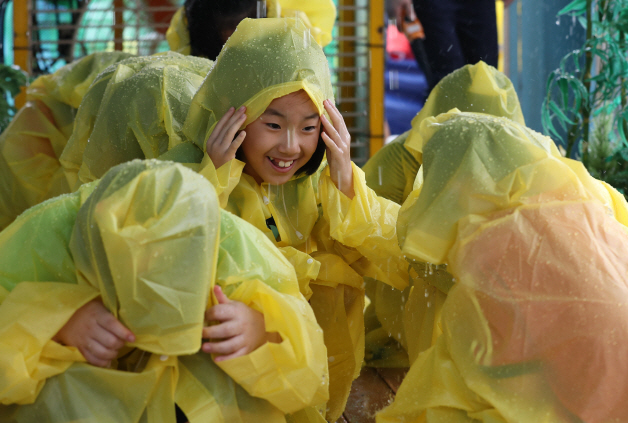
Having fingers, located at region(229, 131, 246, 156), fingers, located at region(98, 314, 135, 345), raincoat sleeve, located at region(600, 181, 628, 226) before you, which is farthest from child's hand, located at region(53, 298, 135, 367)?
raincoat sleeve, located at region(600, 181, 628, 226)

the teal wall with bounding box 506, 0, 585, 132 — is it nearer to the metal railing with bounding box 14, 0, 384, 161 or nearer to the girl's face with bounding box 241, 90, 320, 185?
the metal railing with bounding box 14, 0, 384, 161

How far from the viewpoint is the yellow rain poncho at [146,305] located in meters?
1.12

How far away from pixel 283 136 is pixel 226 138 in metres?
0.14

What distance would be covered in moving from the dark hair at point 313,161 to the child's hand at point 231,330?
662 millimetres

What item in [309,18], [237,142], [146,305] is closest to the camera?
[146,305]

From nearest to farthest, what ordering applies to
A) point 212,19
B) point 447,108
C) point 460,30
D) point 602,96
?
point 447,108, point 212,19, point 602,96, point 460,30

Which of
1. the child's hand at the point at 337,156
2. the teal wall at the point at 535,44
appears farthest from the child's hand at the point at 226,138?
the teal wall at the point at 535,44

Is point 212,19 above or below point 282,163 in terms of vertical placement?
above

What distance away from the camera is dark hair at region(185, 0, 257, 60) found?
2.52 meters

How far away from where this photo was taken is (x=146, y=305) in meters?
1.13

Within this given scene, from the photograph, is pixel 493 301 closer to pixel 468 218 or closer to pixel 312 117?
pixel 468 218

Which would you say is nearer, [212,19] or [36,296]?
[36,296]

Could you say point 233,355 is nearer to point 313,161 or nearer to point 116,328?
point 116,328

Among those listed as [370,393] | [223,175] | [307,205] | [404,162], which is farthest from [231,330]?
[404,162]
